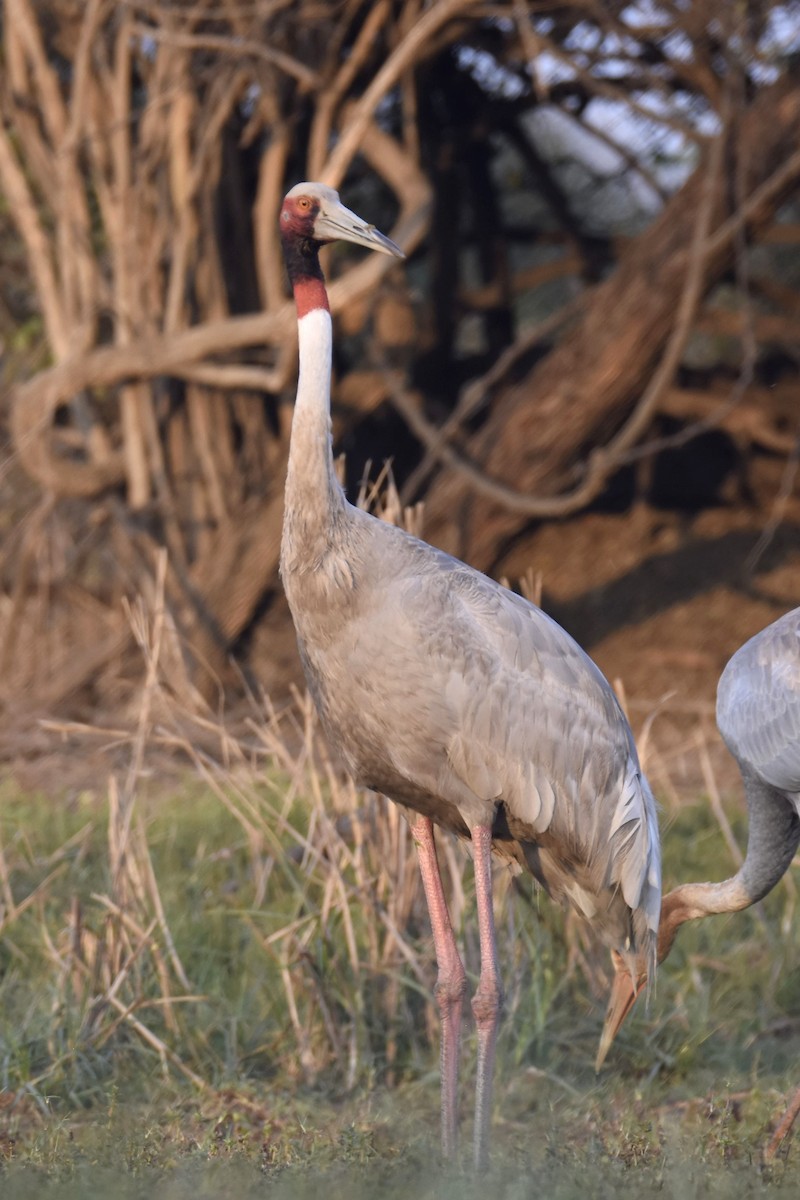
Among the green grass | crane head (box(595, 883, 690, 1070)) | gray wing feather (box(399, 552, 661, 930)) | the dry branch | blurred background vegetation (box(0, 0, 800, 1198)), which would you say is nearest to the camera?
the green grass

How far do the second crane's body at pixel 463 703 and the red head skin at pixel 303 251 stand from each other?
467mm

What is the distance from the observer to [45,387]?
7062 millimetres

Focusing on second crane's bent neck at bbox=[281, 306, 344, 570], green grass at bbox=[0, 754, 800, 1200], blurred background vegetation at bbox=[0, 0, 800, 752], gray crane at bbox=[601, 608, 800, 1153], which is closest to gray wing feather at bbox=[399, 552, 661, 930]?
second crane's bent neck at bbox=[281, 306, 344, 570]

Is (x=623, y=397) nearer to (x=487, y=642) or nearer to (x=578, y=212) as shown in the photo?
(x=578, y=212)

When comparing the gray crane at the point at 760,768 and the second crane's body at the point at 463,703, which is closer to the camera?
the second crane's body at the point at 463,703

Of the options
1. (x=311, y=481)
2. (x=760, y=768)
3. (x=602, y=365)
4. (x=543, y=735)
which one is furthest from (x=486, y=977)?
(x=602, y=365)

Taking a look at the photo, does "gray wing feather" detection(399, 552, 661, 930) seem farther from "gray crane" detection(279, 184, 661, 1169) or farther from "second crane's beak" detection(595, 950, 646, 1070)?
"second crane's beak" detection(595, 950, 646, 1070)

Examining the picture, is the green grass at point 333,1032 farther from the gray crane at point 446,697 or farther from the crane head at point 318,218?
the crane head at point 318,218

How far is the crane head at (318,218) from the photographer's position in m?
3.63

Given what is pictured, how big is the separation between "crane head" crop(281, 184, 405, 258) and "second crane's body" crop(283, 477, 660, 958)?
60 cm

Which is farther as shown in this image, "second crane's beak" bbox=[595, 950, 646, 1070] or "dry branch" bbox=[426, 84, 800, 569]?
"dry branch" bbox=[426, 84, 800, 569]

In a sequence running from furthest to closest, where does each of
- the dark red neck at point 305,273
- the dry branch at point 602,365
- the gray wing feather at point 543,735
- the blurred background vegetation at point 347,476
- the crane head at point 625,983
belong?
the dry branch at point 602,365, the blurred background vegetation at point 347,476, the crane head at point 625,983, the dark red neck at point 305,273, the gray wing feather at point 543,735

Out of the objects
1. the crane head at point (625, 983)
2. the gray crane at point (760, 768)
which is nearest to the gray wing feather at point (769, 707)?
the gray crane at point (760, 768)

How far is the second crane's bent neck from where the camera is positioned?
351cm
